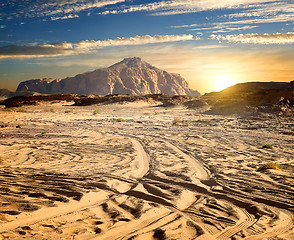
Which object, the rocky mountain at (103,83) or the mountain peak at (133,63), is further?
the mountain peak at (133,63)

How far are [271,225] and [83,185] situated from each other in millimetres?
3473

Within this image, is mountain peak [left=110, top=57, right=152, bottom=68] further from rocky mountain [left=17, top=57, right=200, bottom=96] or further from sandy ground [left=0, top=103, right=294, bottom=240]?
sandy ground [left=0, top=103, right=294, bottom=240]

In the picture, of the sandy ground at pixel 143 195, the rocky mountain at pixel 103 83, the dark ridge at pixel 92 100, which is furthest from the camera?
the rocky mountain at pixel 103 83

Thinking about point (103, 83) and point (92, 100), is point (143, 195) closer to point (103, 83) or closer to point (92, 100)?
point (92, 100)

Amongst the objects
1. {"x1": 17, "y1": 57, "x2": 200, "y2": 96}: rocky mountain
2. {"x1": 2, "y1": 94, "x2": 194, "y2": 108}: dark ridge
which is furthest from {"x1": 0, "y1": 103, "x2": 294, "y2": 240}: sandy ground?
{"x1": 17, "y1": 57, "x2": 200, "y2": 96}: rocky mountain

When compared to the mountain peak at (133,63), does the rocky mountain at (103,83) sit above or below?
below

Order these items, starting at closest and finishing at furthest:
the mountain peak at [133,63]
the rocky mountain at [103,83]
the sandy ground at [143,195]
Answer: the sandy ground at [143,195], the rocky mountain at [103,83], the mountain peak at [133,63]

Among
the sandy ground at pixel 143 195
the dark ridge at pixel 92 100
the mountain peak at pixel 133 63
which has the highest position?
the mountain peak at pixel 133 63

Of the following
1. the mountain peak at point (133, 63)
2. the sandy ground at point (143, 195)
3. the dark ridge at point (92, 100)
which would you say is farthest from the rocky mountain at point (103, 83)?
the sandy ground at point (143, 195)

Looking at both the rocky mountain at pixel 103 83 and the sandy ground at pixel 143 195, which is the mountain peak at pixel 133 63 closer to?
the rocky mountain at pixel 103 83

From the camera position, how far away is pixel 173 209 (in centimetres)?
393

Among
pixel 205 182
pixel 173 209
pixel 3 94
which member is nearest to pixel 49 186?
pixel 173 209

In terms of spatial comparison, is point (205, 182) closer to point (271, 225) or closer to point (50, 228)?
point (271, 225)

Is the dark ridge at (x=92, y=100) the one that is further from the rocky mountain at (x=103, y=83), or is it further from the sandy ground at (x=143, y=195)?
the rocky mountain at (x=103, y=83)
